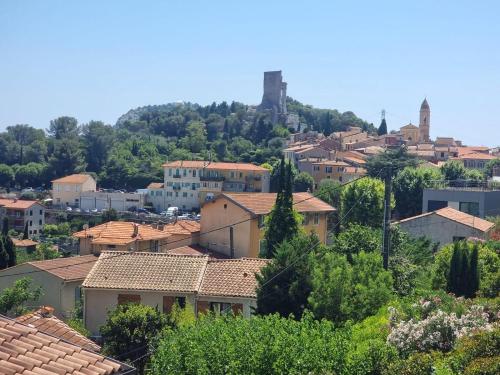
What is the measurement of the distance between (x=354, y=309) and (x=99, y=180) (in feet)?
300

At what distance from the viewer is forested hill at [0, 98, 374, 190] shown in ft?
356

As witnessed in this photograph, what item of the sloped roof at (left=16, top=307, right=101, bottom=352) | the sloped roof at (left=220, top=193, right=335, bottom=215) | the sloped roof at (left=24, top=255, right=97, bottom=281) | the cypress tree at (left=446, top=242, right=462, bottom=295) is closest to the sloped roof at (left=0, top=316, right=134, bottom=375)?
the sloped roof at (left=16, top=307, right=101, bottom=352)

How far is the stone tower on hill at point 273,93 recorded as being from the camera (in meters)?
169

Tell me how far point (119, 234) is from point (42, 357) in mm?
34013

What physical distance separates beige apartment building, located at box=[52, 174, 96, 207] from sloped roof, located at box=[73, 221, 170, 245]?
50825 mm

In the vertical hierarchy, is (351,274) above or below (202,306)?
above

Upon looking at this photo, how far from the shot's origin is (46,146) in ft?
404

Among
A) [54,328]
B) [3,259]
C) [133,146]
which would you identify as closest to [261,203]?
[3,259]

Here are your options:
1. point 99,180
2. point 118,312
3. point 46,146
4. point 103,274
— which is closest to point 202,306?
point 103,274

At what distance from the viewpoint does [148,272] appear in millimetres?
24531

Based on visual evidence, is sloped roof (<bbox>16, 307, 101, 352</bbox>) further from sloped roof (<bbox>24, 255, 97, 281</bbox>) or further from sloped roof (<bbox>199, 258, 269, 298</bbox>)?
sloped roof (<bbox>24, 255, 97, 281</bbox>)

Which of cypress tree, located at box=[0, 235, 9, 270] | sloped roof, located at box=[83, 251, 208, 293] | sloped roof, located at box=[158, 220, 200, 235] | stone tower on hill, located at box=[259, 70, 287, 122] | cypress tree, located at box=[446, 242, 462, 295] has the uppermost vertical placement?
stone tower on hill, located at box=[259, 70, 287, 122]

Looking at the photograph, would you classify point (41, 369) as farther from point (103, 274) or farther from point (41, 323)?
Answer: point (103, 274)

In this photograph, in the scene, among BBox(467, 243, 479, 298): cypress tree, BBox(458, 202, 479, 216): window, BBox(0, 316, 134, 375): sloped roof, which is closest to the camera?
BBox(0, 316, 134, 375): sloped roof
